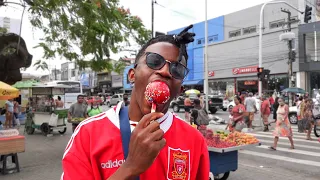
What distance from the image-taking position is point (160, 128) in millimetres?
1404

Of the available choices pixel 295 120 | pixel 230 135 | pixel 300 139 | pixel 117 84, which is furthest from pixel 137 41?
pixel 117 84

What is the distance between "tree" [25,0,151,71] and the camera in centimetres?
690

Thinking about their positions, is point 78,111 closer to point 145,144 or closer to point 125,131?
point 125,131

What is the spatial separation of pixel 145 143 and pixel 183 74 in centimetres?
47

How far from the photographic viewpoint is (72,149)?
4.66 feet

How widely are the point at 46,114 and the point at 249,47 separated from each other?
21.5m

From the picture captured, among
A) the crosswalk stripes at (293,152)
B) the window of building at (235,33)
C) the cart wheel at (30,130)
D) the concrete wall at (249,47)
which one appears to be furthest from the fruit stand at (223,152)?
the window of building at (235,33)

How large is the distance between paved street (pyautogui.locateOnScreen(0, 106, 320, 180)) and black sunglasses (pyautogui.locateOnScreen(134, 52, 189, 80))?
564cm

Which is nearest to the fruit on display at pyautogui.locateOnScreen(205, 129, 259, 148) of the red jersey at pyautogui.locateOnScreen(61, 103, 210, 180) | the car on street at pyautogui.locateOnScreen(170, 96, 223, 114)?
the red jersey at pyautogui.locateOnScreen(61, 103, 210, 180)

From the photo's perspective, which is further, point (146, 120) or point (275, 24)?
point (275, 24)

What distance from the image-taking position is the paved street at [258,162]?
264 inches

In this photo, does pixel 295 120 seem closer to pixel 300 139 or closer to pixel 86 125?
pixel 300 139

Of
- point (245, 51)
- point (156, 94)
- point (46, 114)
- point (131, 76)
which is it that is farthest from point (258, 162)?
point (245, 51)

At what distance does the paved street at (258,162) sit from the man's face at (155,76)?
5.64 metres
